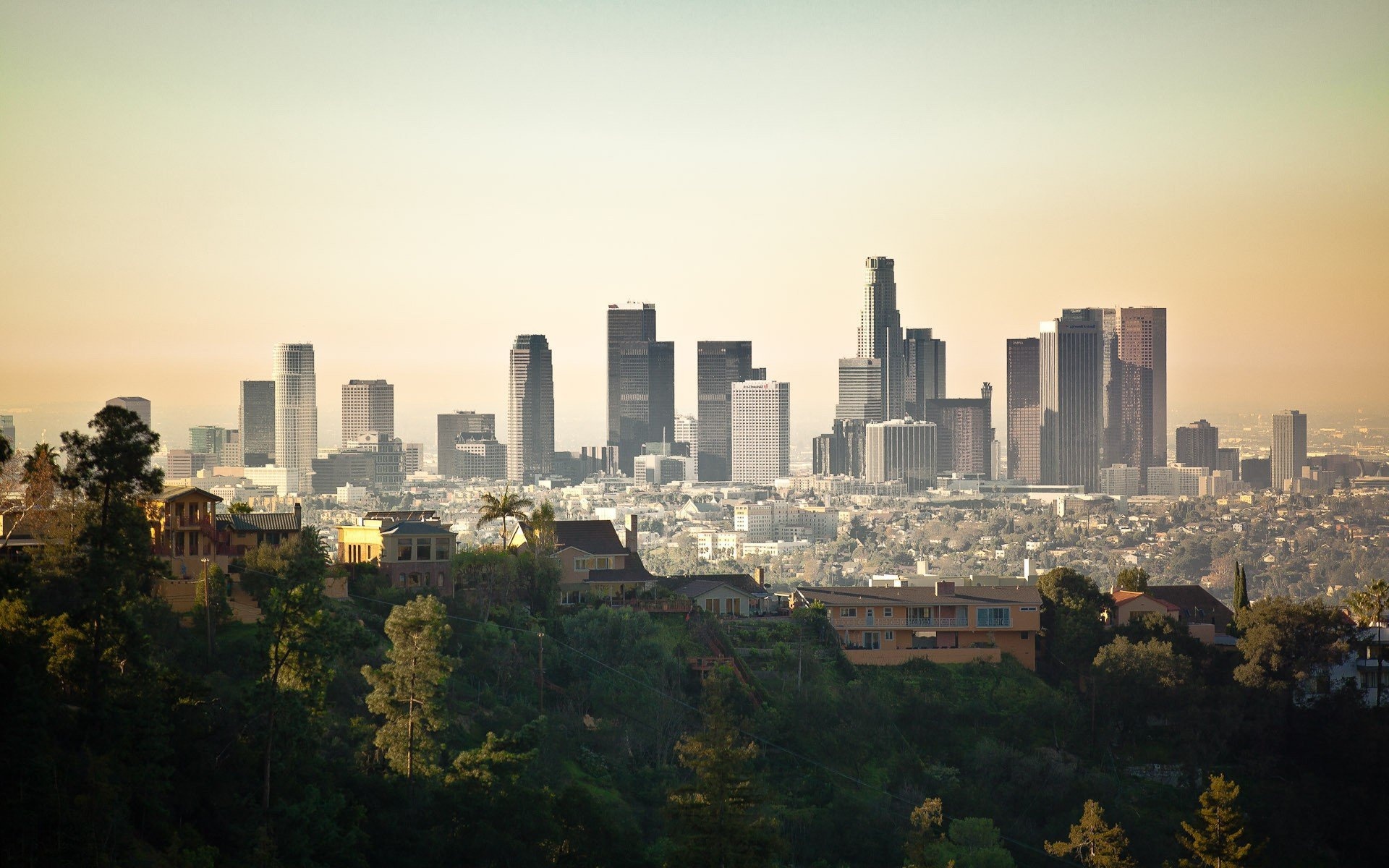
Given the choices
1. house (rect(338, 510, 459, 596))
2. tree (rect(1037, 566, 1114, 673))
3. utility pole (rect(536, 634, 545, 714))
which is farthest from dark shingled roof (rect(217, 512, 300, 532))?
tree (rect(1037, 566, 1114, 673))

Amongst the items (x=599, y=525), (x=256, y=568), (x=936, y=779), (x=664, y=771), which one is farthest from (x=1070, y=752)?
(x=256, y=568)

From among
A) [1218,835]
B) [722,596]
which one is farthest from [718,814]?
[722,596]

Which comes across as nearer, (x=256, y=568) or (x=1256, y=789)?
(x=256, y=568)

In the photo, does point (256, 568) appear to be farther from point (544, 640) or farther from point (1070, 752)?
point (1070, 752)

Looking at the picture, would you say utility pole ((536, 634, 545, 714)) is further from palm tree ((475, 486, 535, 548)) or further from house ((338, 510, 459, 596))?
palm tree ((475, 486, 535, 548))

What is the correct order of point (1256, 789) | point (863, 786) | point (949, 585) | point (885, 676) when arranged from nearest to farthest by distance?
point (863, 786) → point (1256, 789) → point (885, 676) → point (949, 585)

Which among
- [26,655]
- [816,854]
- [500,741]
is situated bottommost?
[816,854]

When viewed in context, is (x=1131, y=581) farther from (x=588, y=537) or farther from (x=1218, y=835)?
(x=1218, y=835)
